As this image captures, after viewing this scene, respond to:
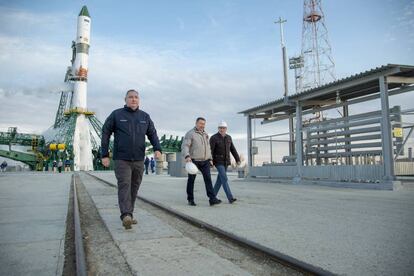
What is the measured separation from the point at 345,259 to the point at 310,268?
58 cm

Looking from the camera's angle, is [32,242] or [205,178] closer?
[32,242]

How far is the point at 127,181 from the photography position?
17.1 ft

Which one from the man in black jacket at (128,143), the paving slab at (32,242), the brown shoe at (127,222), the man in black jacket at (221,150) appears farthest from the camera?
the man in black jacket at (221,150)

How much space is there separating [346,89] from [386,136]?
3007 mm

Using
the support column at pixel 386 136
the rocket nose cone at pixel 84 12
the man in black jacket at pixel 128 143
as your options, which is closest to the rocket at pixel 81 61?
the rocket nose cone at pixel 84 12

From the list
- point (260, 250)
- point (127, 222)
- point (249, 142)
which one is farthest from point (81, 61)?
point (260, 250)

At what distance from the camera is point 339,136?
638 inches

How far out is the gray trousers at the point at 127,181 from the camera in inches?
197

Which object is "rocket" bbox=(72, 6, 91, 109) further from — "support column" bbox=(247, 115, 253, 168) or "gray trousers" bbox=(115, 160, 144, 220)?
"gray trousers" bbox=(115, 160, 144, 220)

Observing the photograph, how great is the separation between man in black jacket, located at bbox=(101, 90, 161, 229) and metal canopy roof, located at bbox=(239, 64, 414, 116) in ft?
31.3

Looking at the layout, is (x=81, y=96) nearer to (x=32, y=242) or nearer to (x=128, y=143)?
(x=128, y=143)

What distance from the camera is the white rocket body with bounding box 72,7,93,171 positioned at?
61.4 m

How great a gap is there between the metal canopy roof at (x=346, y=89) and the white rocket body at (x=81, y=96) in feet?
161

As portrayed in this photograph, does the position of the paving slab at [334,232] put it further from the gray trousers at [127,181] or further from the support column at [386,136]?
the support column at [386,136]
